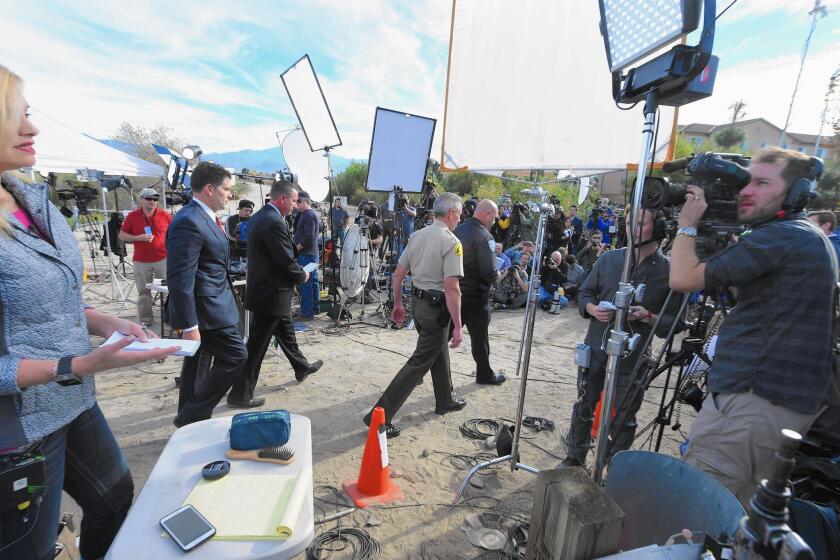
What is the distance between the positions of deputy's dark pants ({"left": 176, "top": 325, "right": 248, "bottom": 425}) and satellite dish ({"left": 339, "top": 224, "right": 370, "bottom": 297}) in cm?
366

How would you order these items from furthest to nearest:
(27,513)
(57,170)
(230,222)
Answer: (230,222) → (57,170) → (27,513)

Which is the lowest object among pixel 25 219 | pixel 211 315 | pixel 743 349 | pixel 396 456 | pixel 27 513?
pixel 396 456

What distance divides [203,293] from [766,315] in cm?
320

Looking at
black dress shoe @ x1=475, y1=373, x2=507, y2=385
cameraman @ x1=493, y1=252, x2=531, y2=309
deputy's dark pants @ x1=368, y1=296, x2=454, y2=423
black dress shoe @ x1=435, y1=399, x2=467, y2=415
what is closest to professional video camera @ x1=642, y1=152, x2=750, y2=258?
deputy's dark pants @ x1=368, y1=296, x2=454, y2=423

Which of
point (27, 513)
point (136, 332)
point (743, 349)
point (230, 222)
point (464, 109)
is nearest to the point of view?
point (27, 513)

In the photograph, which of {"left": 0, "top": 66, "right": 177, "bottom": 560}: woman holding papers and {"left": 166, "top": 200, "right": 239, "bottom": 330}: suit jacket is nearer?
{"left": 0, "top": 66, "right": 177, "bottom": 560}: woman holding papers

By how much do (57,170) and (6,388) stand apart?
301 inches

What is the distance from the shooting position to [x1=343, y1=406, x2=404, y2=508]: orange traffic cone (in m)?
2.77

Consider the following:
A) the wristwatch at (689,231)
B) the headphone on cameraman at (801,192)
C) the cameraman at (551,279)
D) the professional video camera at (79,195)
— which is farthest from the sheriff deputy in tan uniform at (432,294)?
the professional video camera at (79,195)

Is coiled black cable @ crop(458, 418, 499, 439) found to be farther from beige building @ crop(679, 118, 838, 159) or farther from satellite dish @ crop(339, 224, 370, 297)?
beige building @ crop(679, 118, 838, 159)

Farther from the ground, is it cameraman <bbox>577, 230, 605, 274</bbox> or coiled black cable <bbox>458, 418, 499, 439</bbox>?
cameraman <bbox>577, 230, 605, 274</bbox>

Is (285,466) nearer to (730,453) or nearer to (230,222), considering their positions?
(730,453)

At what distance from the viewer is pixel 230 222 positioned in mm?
8273

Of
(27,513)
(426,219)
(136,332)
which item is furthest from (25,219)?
(426,219)
